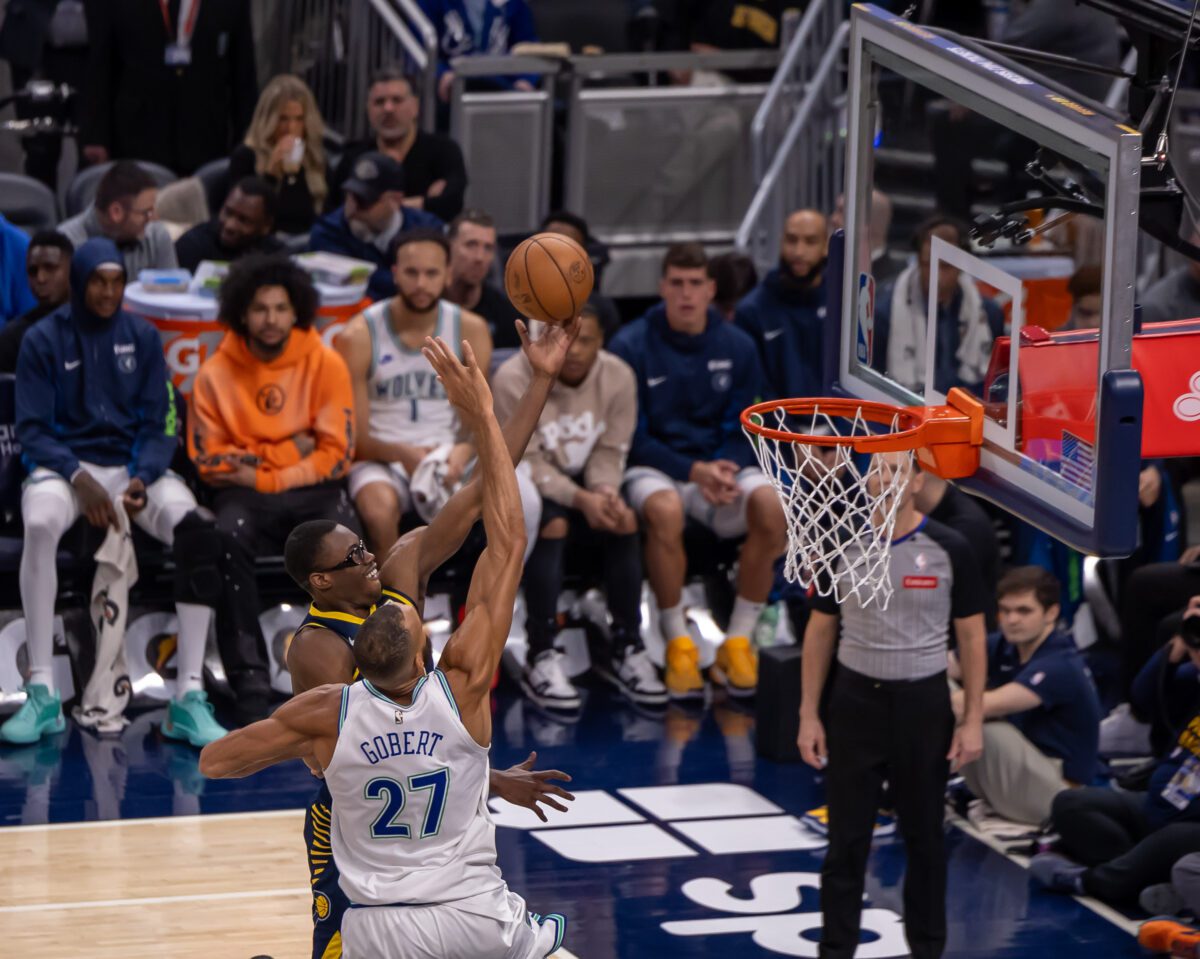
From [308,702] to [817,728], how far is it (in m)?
2.53

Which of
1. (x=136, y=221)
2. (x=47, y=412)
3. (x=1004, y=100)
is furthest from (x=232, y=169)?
(x=1004, y=100)

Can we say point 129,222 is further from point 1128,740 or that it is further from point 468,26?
point 1128,740

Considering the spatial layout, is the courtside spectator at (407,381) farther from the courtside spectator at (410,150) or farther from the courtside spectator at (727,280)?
the courtside spectator at (727,280)

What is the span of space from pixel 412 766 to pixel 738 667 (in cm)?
520

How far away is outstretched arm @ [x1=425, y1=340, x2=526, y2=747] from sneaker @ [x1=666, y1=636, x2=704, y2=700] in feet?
15.7

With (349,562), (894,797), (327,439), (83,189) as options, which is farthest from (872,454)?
(83,189)

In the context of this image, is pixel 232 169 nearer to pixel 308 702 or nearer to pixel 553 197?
pixel 553 197

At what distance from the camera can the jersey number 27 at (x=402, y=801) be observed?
4820 mm

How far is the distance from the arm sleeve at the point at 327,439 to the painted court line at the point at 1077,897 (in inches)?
127

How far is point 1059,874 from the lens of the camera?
297 inches

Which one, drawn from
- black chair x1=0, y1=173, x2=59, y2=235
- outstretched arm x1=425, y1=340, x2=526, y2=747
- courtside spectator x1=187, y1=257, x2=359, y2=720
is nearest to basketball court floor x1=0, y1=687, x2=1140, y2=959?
courtside spectator x1=187, y1=257, x2=359, y2=720

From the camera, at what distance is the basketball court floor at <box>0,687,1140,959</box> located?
704cm

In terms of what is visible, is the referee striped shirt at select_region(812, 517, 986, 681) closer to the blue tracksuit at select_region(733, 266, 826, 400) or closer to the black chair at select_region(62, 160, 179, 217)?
the blue tracksuit at select_region(733, 266, 826, 400)

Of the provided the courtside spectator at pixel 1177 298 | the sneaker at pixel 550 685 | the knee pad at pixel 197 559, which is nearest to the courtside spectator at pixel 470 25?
the courtside spectator at pixel 1177 298
